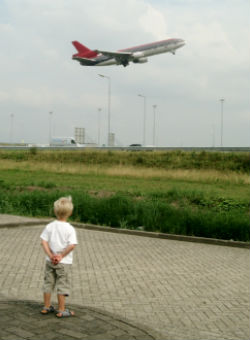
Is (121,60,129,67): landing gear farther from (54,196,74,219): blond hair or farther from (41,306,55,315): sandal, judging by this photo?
(41,306,55,315): sandal

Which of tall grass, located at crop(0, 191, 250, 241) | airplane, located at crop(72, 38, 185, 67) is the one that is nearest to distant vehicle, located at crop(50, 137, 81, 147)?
airplane, located at crop(72, 38, 185, 67)

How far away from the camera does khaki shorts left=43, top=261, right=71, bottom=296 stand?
604 cm

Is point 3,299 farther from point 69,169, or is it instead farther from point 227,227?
point 69,169

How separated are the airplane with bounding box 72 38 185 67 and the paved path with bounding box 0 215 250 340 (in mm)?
49222

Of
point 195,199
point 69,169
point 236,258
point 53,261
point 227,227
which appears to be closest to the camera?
point 53,261

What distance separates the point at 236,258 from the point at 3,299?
18.7 feet

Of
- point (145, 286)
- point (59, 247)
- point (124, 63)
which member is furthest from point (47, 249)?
point (124, 63)

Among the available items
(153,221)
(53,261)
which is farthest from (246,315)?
(153,221)

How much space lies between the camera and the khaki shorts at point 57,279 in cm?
604

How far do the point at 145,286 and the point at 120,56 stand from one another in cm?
5456

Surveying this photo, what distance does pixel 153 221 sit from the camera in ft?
49.6

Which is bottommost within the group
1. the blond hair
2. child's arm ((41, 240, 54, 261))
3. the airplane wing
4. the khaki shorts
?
the khaki shorts

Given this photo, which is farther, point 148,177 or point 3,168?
point 3,168

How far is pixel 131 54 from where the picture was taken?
59344 millimetres
